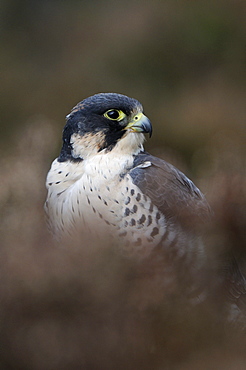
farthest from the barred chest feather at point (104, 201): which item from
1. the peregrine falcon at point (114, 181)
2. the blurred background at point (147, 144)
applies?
the blurred background at point (147, 144)

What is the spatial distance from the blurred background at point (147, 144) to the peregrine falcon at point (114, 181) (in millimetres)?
143

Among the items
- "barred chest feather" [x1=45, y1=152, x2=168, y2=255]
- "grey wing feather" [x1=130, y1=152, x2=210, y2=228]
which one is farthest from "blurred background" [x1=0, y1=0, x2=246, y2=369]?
"barred chest feather" [x1=45, y1=152, x2=168, y2=255]

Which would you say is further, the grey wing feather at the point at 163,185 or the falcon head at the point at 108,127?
the falcon head at the point at 108,127

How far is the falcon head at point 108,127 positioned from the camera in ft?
8.31

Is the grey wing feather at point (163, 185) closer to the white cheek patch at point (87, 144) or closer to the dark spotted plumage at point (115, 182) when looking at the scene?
the dark spotted plumage at point (115, 182)

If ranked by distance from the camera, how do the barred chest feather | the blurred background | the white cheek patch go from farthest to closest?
the white cheek patch, the barred chest feather, the blurred background

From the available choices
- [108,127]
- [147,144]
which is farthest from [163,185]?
[147,144]

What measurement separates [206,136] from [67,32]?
9.38 feet

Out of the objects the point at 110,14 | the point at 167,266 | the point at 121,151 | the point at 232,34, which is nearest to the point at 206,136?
the point at 232,34

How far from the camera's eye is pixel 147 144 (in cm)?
565

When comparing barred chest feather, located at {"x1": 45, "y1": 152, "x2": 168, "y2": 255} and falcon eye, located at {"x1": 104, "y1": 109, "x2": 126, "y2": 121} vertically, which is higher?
falcon eye, located at {"x1": 104, "y1": 109, "x2": 126, "y2": 121}

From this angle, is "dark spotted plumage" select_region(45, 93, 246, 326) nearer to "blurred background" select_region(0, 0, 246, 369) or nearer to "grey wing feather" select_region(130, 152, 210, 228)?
"grey wing feather" select_region(130, 152, 210, 228)

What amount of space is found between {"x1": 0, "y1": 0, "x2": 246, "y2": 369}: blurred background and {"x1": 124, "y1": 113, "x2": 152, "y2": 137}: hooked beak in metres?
0.13

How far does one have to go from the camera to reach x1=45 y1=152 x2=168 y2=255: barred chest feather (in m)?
2.27
